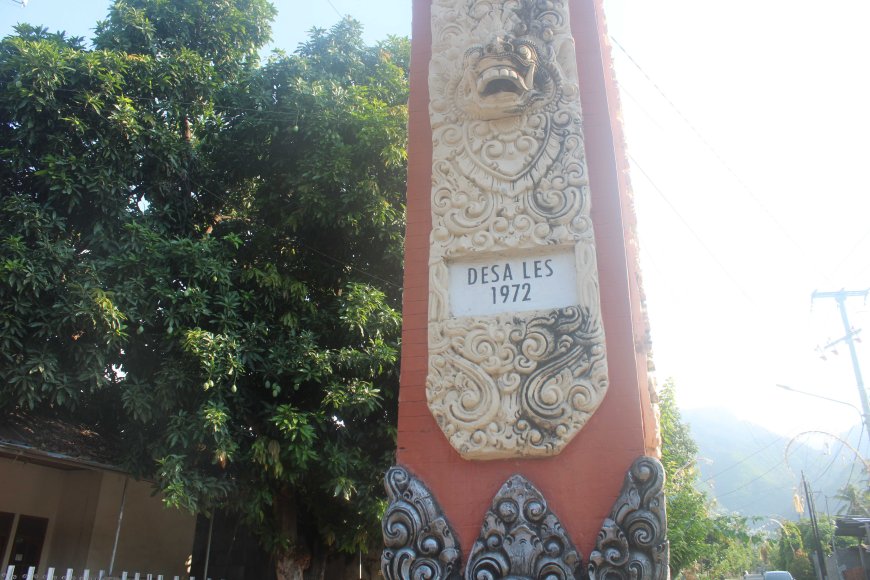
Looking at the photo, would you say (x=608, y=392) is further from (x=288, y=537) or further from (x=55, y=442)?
(x=55, y=442)

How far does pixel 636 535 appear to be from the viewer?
3564 mm

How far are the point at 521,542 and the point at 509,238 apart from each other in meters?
1.77

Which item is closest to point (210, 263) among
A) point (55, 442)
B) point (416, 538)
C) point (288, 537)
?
point (55, 442)

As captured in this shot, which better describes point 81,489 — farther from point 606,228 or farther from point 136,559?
point 606,228

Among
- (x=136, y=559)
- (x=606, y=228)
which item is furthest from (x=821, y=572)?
(x=606, y=228)

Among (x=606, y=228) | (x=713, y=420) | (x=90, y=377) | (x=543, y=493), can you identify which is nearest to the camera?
(x=543, y=493)

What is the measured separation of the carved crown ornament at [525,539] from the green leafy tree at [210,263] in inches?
139

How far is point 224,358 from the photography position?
7.33 meters

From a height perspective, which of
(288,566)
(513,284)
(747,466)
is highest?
(747,466)

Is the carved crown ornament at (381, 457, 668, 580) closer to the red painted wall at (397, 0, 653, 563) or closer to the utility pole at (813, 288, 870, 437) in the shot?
the red painted wall at (397, 0, 653, 563)

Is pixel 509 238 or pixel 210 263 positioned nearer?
pixel 509 238

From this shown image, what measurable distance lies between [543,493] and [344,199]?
5.68m

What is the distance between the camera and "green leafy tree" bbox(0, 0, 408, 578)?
7.16 m

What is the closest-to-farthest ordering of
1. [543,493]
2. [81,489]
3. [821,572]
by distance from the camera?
[543,493]
[81,489]
[821,572]
